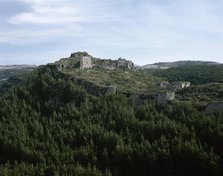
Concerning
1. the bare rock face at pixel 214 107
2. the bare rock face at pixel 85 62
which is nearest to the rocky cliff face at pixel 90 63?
the bare rock face at pixel 85 62

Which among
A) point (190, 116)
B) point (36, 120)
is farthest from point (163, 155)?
point (36, 120)

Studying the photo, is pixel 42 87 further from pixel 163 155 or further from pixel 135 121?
pixel 163 155

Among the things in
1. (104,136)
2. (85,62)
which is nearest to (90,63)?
(85,62)

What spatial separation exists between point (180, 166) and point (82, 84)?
30.7 meters

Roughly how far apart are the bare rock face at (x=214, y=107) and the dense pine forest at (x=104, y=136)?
0.71 metres

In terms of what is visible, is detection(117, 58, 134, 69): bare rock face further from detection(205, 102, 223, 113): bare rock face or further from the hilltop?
detection(205, 102, 223, 113): bare rock face

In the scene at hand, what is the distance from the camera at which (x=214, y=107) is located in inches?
2034

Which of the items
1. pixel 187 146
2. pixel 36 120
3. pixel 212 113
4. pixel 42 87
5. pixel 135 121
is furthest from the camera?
pixel 42 87

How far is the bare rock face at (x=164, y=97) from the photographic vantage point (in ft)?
193

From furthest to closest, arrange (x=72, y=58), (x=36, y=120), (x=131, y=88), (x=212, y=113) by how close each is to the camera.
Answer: (x=72, y=58)
(x=131, y=88)
(x=36, y=120)
(x=212, y=113)

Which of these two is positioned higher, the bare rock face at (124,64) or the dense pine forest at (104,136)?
the bare rock face at (124,64)

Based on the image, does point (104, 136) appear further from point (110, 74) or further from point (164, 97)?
point (110, 74)

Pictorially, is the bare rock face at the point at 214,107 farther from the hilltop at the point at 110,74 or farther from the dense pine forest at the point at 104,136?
the hilltop at the point at 110,74

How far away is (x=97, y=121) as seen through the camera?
59531mm
